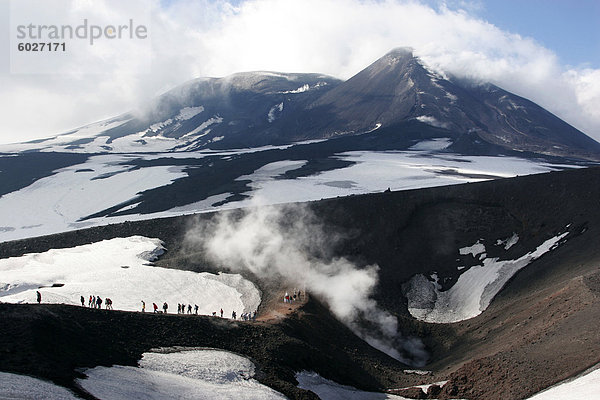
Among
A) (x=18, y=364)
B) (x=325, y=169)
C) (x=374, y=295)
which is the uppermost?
(x=325, y=169)

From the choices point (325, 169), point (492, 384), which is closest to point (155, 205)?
point (325, 169)

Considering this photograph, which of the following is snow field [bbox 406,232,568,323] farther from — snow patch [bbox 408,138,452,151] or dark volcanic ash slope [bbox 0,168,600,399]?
snow patch [bbox 408,138,452,151]

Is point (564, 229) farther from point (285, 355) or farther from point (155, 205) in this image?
point (155, 205)

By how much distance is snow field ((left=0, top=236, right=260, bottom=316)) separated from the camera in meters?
43.9

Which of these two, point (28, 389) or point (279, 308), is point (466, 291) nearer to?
point (279, 308)

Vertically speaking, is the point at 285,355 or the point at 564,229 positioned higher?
the point at 564,229

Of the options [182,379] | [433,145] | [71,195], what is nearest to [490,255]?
[182,379]

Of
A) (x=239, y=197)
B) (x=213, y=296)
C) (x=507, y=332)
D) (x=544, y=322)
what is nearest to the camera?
(x=544, y=322)

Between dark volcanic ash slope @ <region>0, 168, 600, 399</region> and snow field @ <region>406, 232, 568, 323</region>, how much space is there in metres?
1.00

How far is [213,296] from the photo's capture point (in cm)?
4628

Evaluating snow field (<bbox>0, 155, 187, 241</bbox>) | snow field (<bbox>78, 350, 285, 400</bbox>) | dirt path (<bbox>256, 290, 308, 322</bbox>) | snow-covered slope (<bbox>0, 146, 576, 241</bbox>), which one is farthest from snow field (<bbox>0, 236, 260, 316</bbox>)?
snow field (<bbox>0, 155, 187, 241</bbox>)

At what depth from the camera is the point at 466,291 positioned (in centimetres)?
4856

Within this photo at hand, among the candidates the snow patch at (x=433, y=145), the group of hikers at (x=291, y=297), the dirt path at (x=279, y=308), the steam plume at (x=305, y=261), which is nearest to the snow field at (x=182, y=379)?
the dirt path at (x=279, y=308)

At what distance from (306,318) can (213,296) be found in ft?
38.0
